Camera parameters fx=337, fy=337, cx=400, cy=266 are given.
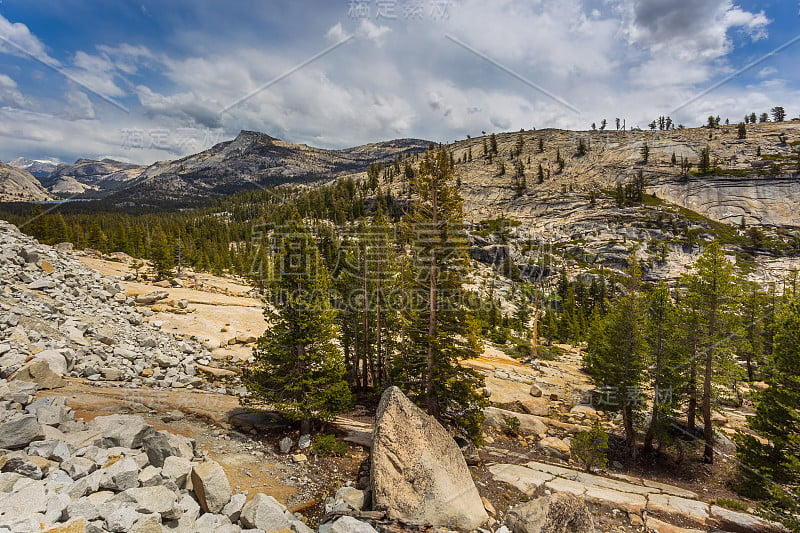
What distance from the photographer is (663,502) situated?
48.8 ft

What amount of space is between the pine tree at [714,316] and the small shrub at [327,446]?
76.5 ft

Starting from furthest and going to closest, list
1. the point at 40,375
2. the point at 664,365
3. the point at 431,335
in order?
the point at 664,365
the point at 431,335
the point at 40,375

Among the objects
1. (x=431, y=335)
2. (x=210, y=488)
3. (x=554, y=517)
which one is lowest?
(x=554, y=517)

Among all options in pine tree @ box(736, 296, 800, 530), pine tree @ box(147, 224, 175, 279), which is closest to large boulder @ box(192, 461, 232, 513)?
pine tree @ box(736, 296, 800, 530)

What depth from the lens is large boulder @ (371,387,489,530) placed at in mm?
11516

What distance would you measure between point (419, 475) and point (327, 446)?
17.8 ft

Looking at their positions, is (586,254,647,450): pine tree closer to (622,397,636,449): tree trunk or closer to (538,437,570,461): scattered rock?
(622,397,636,449): tree trunk

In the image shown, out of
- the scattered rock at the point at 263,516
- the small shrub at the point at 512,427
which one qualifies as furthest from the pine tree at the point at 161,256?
the small shrub at the point at 512,427

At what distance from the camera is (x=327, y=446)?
1564 cm

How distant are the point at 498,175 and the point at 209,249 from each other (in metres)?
147

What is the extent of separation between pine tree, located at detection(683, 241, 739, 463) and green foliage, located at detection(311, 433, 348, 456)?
23.3m

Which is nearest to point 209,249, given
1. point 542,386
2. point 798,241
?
point 542,386

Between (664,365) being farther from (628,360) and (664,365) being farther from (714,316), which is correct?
(714,316)

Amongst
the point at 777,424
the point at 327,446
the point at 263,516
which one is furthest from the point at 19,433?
the point at 777,424
